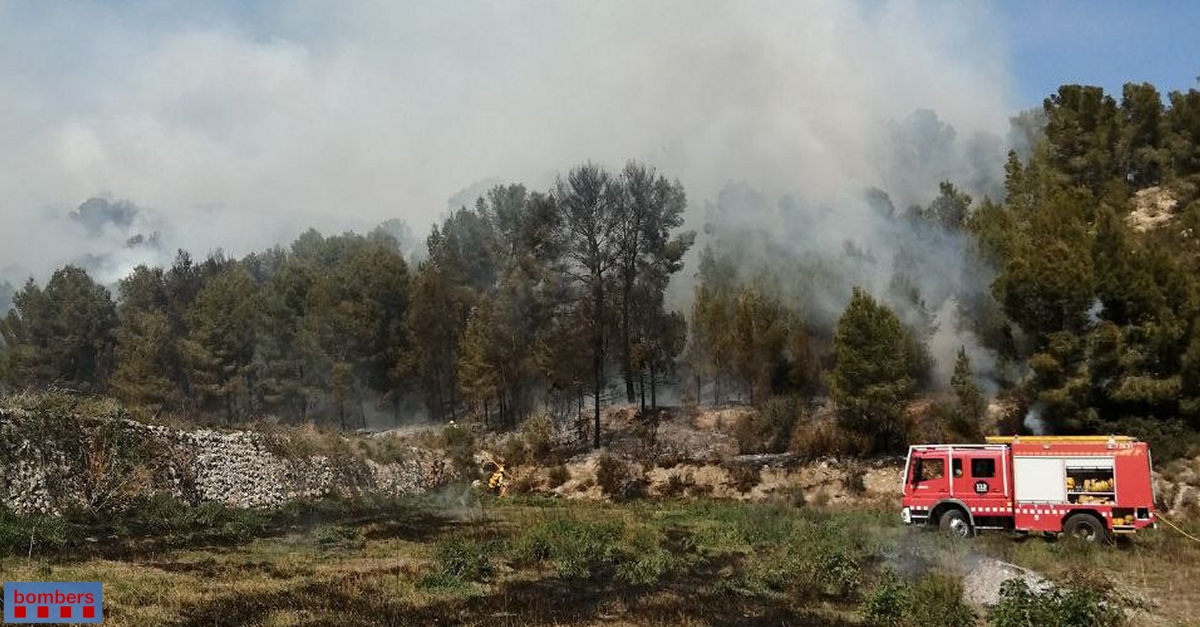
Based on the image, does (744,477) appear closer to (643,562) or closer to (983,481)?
(983,481)

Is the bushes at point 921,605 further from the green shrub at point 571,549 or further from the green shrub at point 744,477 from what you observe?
the green shrub at point 744,477

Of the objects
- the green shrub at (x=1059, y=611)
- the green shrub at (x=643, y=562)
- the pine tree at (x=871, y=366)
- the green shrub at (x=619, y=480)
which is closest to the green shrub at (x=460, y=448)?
the green shrub at (x=619, y=480)

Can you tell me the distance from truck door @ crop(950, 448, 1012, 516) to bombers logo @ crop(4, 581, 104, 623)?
2288cm

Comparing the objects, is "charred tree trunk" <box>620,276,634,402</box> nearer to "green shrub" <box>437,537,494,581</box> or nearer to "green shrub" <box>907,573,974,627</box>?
"green shrub" <box>437,537,494,581</box>

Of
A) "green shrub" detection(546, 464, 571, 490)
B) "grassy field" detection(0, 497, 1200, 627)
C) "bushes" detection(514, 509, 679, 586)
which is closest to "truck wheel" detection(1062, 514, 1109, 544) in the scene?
"grassy field" detection(0, 497, 1200, 627)

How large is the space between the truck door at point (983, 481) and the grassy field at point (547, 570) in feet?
4.67

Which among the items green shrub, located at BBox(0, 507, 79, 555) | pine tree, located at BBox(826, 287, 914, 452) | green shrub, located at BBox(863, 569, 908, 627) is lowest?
green shrub, located at BBox(863, 569, 908, 627)

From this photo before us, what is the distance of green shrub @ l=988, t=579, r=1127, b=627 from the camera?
480 inches

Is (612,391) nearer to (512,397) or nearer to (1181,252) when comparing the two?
(512,397)

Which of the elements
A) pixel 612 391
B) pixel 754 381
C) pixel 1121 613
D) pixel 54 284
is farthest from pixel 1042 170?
pixel 54 284

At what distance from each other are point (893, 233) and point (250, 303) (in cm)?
5370

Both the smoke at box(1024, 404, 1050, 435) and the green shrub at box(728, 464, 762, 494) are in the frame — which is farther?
the green shrub at box(728, 464, 762, 494)

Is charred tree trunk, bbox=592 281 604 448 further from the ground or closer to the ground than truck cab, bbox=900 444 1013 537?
further from the ground

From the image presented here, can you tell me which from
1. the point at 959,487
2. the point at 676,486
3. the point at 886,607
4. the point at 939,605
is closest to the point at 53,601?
the point at 886,607
